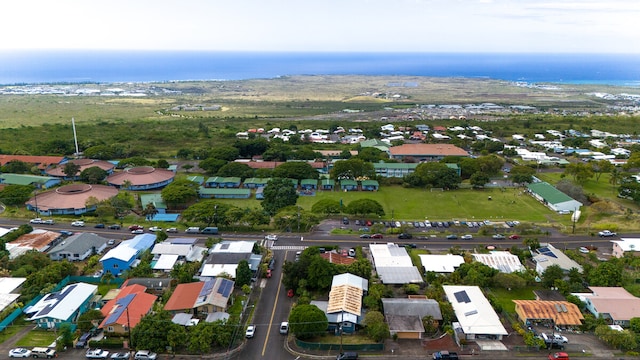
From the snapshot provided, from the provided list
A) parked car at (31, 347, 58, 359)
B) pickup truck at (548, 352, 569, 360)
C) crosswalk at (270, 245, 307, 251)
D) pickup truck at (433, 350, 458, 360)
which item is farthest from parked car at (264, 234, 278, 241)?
pickup truck at (548, 352, 569, 360)

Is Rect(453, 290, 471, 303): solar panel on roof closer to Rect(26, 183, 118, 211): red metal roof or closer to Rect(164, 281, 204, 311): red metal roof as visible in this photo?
Rect(164, 281, 204, 311): red metal roof

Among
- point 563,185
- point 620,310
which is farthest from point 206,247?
point 563,185

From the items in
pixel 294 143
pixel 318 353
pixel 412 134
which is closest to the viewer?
pixel 318 353

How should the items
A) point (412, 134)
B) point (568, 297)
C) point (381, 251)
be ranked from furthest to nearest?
point (412, 134) < point (381, 251) < point (568, 297)

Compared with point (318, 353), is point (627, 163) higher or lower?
higher

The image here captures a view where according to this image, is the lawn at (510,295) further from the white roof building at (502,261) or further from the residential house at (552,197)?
the residential house at (552,197)

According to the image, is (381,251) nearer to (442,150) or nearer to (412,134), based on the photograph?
(442,150)

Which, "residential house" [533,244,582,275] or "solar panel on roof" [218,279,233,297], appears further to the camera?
"residential house" [533,244,582,275]

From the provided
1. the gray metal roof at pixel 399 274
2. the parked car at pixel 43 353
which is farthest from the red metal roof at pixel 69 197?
the gray metal roof at pixel 399 274
